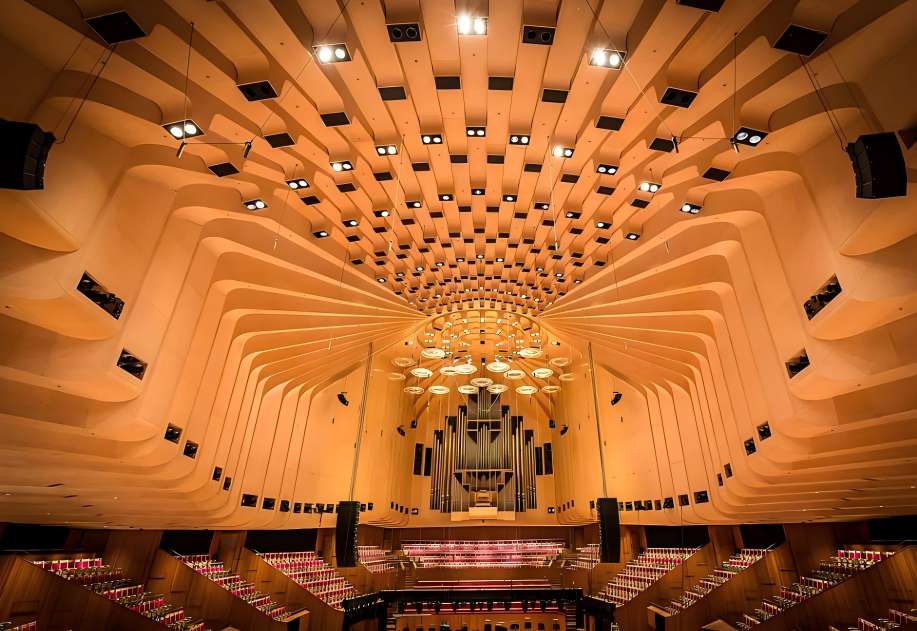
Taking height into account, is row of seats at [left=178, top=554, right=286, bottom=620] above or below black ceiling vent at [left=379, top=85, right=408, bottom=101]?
below

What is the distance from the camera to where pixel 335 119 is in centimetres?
571

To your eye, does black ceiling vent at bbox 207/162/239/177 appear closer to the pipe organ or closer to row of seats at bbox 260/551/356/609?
row of seats at bbox 260/551/356/609

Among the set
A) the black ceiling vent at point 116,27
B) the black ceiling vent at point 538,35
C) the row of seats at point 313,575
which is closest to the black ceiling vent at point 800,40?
the black ceiling vent at point 538,35

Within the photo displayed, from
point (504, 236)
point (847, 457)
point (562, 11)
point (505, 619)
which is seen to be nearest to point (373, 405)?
point (505, 619)

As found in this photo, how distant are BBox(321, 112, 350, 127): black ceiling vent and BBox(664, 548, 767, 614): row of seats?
1452 centimetres

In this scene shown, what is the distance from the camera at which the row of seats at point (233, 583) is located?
12.7 metres

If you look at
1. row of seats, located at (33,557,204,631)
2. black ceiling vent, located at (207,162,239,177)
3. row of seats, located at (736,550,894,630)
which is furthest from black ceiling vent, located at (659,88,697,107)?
row of seats, located at (33,557,204,631)

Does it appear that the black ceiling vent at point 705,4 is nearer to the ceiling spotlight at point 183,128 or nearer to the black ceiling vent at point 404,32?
the black ceiling vent at point 404,32

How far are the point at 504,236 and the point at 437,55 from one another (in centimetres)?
438

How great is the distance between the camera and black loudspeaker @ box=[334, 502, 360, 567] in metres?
9.00

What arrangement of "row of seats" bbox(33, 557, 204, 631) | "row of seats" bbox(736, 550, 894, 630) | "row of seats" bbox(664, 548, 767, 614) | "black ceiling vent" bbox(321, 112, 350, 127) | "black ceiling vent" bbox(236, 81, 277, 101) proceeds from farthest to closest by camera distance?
"row of seats" bbox(664, 548, 767, 614), "row of seats" bbox(736, 550, 894, 630), "row of seats" bbox(33, 557, 204, 631), "black ceiling vent" bbox(321, 112, 350, 127), "black ceiling vent" bbox(236, 81, 277, 101)

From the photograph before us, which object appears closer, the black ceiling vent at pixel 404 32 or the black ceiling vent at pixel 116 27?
the black ceiling vent at pixel 116 27

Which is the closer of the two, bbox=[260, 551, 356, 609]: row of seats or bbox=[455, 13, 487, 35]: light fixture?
bbox=[455, 13, 487, 35]: light fixture

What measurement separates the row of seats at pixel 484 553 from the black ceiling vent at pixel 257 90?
18494mm
